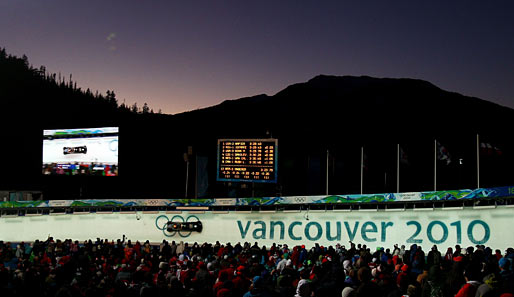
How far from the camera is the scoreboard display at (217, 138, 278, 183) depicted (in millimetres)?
29359

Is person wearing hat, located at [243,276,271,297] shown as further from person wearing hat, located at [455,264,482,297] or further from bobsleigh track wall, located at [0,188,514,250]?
bobsleigh track wall, located at [0,188,514,250]

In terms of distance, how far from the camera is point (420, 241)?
919 inches

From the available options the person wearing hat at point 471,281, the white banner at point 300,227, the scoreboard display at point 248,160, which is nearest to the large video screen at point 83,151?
the white banner at point 300,227

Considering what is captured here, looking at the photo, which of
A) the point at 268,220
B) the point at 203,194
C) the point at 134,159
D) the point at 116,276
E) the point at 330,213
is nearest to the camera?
the point at 116,276

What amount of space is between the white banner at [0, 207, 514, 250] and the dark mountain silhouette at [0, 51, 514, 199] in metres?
3.06

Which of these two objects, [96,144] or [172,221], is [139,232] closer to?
[172,221]

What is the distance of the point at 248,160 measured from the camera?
29781 mm

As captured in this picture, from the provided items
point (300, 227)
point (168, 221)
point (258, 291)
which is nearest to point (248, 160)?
point (300, 227)

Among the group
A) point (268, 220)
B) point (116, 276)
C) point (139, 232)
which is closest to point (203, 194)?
point (139, 232)

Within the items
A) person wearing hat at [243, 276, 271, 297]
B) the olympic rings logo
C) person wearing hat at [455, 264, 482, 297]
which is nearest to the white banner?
the olympic rings logo

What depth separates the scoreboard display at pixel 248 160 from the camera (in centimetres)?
2936

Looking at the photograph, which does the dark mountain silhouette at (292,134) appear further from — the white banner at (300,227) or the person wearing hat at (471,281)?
the person wearing hat at (471,281)

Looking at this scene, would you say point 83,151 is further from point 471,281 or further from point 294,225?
point 471,281

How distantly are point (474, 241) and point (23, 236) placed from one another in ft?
87.1
